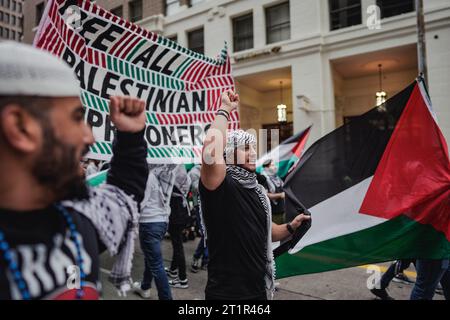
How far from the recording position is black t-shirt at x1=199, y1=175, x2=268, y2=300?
197cm

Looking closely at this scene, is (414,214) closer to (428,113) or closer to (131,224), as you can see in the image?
(428,113)

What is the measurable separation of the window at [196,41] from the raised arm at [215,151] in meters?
13.9

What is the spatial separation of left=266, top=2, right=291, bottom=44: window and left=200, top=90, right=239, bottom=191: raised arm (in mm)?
12453

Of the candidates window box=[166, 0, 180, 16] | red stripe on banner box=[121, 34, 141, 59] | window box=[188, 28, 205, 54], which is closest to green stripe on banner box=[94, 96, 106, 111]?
red stripe on banner box=[121, 34, 141, 59]

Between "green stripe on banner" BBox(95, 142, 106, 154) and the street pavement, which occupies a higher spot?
"green stripe on banner" BBox(95, 142, 106, 154)

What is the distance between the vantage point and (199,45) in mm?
15352

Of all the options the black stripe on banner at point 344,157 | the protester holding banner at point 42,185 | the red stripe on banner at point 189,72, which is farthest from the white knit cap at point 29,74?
the red stripe on banner at point 189,72

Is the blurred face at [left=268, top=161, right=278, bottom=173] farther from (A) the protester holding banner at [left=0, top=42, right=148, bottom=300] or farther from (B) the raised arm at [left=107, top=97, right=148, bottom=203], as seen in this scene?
(A) the protester holding banner at [left=0, top=42, right=148, bottom=300]

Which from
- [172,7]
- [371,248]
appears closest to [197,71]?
[371,248]

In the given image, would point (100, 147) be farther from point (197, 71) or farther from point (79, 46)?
point (197, 71)

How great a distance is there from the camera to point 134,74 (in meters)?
3.02

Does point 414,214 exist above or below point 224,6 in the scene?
below
